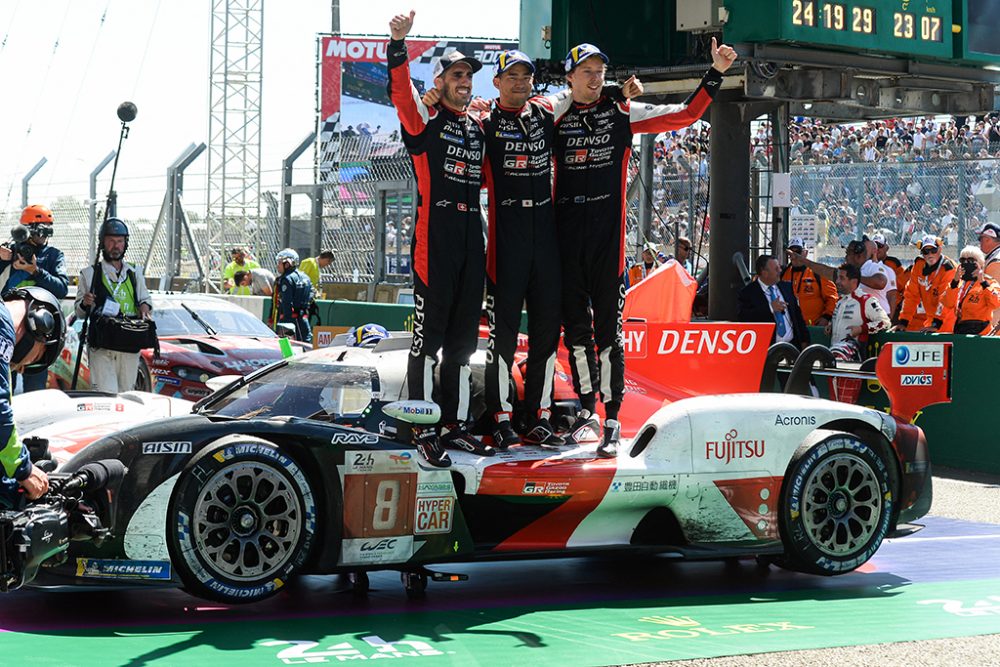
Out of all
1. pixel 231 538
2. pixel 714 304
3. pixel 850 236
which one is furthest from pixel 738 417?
pixel 850 236

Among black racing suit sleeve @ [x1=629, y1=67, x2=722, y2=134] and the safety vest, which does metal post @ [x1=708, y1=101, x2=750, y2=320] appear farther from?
black racing suit sleeve @ [x1=629, y1=67, x2=722, y2=134]

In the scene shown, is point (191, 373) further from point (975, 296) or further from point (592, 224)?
point (975, 296)

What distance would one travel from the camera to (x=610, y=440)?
275 inches

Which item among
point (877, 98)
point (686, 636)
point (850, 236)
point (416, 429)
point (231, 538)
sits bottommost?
point (686, 636)

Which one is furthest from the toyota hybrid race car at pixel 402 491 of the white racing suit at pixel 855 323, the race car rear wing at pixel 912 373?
the white racing suit at pixel 855 323

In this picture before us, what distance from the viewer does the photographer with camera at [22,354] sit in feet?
15.5

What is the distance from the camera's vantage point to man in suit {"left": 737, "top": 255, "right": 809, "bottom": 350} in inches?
504

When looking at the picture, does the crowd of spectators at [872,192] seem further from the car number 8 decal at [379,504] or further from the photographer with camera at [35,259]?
the car number 8 decal at [379,504]

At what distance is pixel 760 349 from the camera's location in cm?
822

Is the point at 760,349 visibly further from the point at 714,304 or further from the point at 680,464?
the point at 714,304

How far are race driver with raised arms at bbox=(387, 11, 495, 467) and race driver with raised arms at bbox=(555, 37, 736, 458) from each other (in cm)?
59

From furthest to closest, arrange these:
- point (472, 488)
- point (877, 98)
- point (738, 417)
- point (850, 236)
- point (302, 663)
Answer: point (850, 236) < point (877, 98) < point (738, 417) < point (472, 488) < point (302, 663)

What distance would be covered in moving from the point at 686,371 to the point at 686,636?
8.30 ft

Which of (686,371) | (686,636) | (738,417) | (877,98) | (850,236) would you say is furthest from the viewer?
(850,236)
